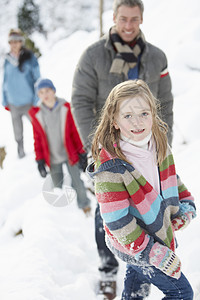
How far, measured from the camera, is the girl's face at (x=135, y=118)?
119 centimetres

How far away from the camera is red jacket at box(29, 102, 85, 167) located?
2.70m

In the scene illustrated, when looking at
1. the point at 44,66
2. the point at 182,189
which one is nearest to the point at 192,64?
the point at 182,189

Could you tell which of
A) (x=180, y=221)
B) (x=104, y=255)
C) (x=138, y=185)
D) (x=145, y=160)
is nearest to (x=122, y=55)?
(x=145, y=160)

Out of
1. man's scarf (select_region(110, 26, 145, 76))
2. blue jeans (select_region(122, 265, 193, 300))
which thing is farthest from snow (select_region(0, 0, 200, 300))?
man's scarf (select_region(110, 26, 145, 76))

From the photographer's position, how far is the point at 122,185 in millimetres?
1186

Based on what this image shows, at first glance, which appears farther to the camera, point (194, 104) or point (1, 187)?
point (194, 104)

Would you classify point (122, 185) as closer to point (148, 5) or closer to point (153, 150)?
point (153, 150)

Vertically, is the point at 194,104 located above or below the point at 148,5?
below

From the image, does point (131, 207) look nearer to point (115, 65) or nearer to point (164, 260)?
point (164, 260)

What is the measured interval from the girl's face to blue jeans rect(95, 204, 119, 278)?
0.97 meters

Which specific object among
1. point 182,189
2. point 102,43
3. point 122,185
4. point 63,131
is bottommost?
point 63,131

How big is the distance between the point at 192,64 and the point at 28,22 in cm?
1535

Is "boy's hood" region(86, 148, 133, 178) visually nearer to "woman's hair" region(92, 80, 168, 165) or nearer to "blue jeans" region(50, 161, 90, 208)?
"woman's hair" region(92, 80, 168, 165)

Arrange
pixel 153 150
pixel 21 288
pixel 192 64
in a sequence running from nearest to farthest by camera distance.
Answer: pixel 153 150
pixel 21 288
pixel 192 64
